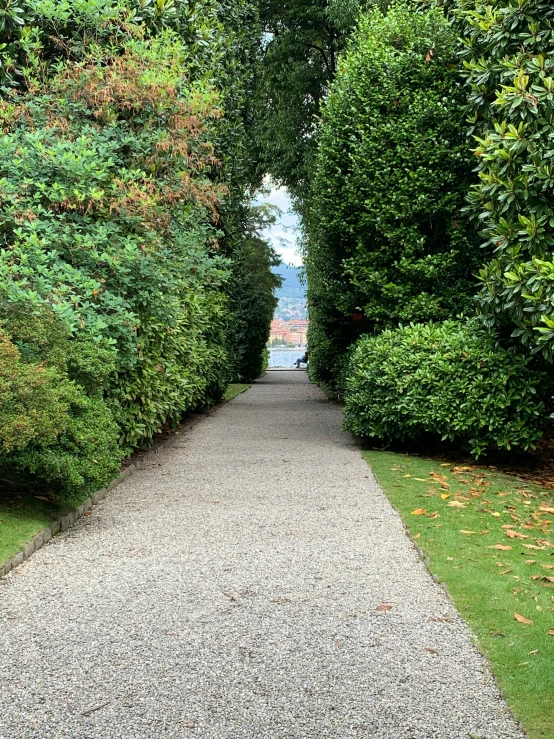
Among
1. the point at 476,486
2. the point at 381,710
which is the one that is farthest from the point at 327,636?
the point at 476,486

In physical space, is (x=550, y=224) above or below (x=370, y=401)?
above

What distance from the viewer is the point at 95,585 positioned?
16.4ft

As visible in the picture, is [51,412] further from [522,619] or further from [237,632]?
[522,619]

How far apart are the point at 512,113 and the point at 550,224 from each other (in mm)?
1376

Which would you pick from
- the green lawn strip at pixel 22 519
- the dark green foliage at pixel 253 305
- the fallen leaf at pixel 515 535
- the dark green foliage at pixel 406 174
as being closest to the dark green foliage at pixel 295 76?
the dark green foliage at pixel 253 305

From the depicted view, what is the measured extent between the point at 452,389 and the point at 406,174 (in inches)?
133

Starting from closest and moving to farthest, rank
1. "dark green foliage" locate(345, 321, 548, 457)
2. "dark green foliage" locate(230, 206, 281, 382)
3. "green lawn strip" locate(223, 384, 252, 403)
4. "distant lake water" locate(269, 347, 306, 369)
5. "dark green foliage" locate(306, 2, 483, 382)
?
"dark green foliage" locate(345, 321, 548, 457), "dark green foliage" locate(306, 2, 483, 382), "green lawn strip" locate(223, 384, 252, 403), "dark green foliage" locate(230, 206, 281, 382), "distant lake water" locate(269, 347, 306, 369)

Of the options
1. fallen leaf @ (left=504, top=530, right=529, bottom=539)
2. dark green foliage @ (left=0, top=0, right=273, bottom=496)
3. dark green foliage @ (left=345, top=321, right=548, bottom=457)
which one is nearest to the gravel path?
fallen leaf @ (left=504, top=530, right=529, bottom=539)

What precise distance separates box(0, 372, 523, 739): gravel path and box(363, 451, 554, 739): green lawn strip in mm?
123

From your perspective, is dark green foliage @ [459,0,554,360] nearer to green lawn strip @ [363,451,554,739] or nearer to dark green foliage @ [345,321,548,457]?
dark green foliage @ [345,321,548,457]

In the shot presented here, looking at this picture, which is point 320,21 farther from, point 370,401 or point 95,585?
point 95,585

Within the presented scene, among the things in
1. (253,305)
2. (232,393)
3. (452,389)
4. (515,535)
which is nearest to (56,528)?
(515,535)

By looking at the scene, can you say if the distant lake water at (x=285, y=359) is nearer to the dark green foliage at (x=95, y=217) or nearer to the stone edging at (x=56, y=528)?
the dark green foliage at (x=95, y=217)

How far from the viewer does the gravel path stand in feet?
10.6
